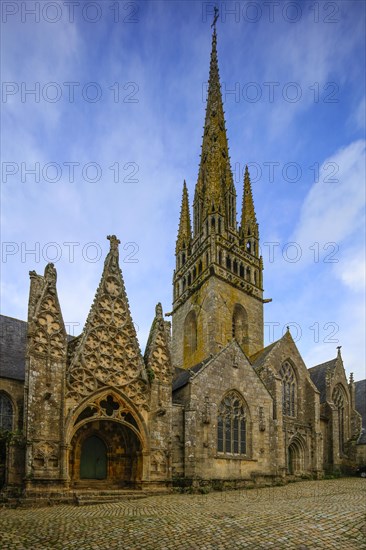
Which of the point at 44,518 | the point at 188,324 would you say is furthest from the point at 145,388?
the point at 188,324

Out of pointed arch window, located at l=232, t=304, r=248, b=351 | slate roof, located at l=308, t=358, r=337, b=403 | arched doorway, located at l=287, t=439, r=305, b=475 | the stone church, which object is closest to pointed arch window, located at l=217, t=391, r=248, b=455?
the stone church

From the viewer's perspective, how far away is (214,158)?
142ft

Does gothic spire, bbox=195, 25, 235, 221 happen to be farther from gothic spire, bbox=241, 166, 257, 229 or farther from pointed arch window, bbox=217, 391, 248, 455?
pointed arch window, bbox=217, 391, 248, 455

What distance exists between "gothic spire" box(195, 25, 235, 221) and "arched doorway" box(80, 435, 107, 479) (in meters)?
24.9

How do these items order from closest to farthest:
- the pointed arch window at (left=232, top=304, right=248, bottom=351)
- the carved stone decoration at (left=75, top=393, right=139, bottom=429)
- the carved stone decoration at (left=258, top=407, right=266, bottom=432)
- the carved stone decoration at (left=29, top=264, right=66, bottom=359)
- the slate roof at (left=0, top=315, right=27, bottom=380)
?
the carved stone decoration at (left=29, top=264, right=66, bottom=359) < the carved stone decoration at (left=75, top=393, right=139, bottom=429) < the slate roof at (left=0, top=315, right=27, bottom=380) < the carved stone decoration at (left=258, top=407, right=266, bottom=432) < the pointed arch window at (left=232, top=304, right=248, bottom=351)

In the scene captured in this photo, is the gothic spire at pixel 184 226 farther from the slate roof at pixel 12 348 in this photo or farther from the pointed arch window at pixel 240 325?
the slate roof at pixel 12 348

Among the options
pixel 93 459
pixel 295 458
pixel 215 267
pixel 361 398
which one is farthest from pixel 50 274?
pixel 361 398

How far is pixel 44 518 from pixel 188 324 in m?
27.8

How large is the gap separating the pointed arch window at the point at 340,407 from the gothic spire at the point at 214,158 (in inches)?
702

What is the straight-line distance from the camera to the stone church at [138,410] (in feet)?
53.8

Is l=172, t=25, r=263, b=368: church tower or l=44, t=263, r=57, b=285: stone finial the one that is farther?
l=172, t=25, r=263, b=368: church tower

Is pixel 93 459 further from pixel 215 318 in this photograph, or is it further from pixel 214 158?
pixel 214 158

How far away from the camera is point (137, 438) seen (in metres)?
18.9

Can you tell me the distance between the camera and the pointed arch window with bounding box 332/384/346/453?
105 feet
